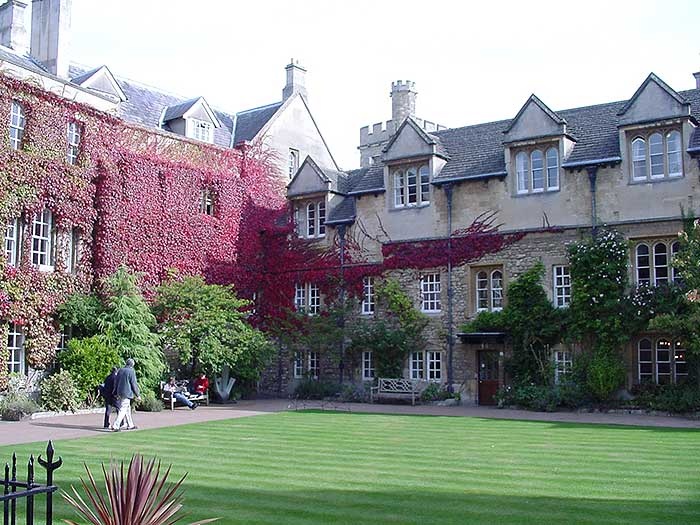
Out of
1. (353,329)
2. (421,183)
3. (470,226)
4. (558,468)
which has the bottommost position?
(558,468)

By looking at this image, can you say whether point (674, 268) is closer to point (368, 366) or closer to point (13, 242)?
point (368, 366)

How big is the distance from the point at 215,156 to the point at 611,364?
17.7m

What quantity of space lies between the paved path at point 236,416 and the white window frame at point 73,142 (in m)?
9.12

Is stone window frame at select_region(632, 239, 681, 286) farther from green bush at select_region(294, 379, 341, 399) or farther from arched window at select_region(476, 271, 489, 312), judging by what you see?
green bush at select_region(294, 379, 341, 399)

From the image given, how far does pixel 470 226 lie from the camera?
28.4 meters

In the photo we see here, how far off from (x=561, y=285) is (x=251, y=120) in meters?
18.1

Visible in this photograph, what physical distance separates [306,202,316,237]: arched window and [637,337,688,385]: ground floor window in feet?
46.5

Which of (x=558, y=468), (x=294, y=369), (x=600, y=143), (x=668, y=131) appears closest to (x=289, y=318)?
(x=294, y=369)

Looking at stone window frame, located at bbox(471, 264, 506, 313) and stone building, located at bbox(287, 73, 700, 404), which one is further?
stone window frame, located at bbox(471, 264, 506, 313)

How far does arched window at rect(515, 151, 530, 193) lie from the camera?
2752 cm

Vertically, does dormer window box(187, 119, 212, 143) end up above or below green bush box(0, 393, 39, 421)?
above

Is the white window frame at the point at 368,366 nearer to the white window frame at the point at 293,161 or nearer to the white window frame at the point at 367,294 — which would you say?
the white window frame at the point at 367,294

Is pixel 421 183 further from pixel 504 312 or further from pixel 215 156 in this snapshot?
pixel 215 156

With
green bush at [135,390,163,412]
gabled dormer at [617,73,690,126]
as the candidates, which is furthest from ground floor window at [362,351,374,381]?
gabled dormer at [617,73,690,126]
